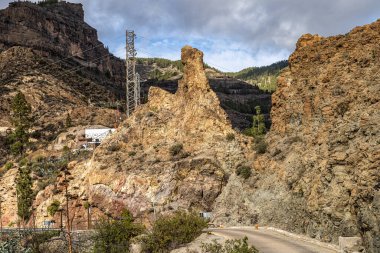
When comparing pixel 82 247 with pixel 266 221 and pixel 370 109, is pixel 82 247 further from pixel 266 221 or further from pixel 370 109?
pixel 370 109

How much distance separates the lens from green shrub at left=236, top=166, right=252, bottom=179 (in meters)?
45.4

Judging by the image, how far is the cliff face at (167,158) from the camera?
50.2 metres

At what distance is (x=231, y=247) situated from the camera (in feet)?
81.0

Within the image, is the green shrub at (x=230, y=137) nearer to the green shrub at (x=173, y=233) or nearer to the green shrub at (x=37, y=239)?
the green shrub at (x=37, y=239)

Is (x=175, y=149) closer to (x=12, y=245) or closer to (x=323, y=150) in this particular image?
(x=12, y=245)

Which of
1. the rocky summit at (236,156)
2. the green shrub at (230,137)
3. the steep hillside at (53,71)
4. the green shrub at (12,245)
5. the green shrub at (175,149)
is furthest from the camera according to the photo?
the steep hillside at (53,71)

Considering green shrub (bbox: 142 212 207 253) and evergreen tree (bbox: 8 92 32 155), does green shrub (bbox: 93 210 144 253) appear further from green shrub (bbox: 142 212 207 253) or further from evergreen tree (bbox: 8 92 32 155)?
evergreen tree (bbox: 8 92 32 155)

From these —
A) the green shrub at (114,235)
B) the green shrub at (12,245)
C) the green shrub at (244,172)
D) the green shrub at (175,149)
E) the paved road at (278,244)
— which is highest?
the green shrub at (175,149)

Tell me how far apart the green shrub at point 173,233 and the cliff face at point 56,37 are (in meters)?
116

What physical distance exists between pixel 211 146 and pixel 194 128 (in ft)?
12.6

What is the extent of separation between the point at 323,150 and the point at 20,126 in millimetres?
70156

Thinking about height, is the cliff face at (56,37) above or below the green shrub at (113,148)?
above

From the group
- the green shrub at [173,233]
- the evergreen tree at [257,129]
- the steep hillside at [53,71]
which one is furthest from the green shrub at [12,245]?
the evergreen tree at [257,129]

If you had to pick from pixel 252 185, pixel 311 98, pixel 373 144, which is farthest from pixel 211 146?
pixel 373 144
